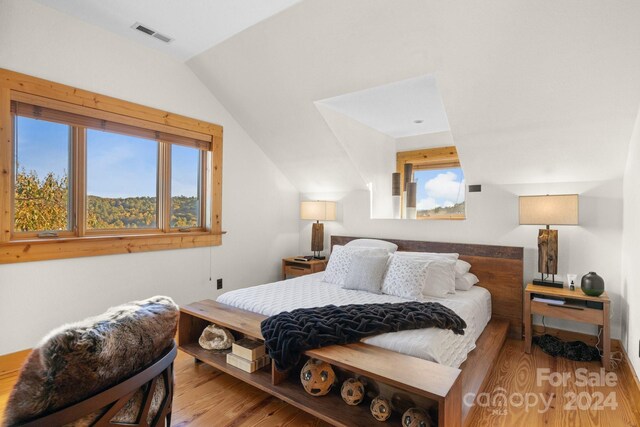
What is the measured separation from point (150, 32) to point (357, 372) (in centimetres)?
316

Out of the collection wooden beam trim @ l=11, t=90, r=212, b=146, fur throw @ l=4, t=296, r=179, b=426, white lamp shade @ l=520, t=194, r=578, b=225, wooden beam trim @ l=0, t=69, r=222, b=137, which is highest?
wooden beam trim @ l=0, t=69, r=222, b=137

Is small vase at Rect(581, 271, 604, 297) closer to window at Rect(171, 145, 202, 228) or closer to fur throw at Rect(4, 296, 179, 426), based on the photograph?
fur throw at Rect(4, 296, 179, 426)


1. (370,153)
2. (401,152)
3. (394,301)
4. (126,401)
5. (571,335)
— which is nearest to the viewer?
(126,401)

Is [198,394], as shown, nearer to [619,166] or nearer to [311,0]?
[311,0]

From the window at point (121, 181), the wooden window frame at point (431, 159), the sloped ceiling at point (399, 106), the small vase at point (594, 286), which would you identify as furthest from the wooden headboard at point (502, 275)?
the window at point (121, 181)

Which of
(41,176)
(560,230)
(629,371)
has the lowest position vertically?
(629,371)

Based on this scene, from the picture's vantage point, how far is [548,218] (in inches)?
115

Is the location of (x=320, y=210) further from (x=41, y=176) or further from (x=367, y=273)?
(x=41, y=176)

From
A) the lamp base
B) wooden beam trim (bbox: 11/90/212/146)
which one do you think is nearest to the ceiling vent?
wooden beam trim (bbox: 11/90/212/146)

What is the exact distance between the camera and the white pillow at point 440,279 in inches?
112

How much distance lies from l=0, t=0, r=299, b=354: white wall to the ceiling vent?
0.88 feet

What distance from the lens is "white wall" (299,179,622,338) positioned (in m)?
2.91

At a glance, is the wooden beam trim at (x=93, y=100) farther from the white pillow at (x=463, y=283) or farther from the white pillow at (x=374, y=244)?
the white pillow at (x=463, y=283)

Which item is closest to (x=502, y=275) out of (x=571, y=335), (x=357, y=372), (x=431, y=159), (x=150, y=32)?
(x=571, y=335)
